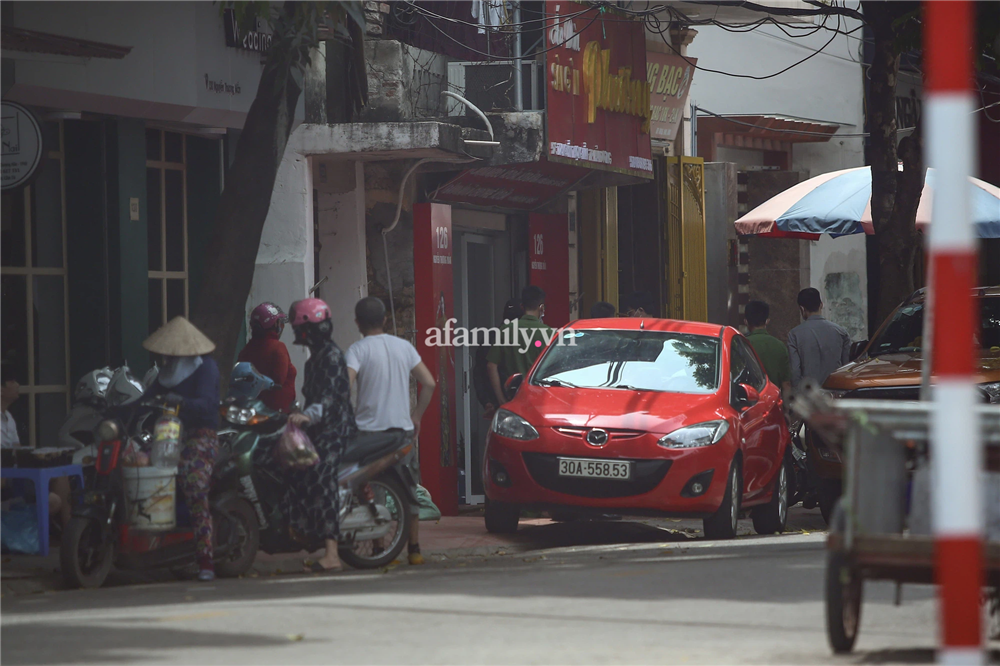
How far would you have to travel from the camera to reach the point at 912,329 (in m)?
14.6

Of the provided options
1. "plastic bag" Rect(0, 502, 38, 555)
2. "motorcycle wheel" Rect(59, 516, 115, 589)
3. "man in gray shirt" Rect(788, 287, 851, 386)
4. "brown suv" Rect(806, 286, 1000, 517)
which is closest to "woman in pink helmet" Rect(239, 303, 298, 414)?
"plastic bag" Rect(0, 502, 38, 555)

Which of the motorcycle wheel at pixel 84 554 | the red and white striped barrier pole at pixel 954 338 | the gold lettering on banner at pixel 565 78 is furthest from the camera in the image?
the gold lettering on banner at pixel 565 78

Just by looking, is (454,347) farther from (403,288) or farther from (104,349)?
(104,349)

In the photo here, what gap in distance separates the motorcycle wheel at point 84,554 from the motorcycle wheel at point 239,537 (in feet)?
2.28

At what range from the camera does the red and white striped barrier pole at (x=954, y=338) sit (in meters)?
3.00

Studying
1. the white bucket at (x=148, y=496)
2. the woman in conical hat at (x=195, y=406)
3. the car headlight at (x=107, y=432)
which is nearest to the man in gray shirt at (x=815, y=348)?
the woman in conical hat at (x=195, y=406)

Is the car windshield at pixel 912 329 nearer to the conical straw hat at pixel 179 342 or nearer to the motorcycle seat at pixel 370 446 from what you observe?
the motorcycle seat at pixel 370 446

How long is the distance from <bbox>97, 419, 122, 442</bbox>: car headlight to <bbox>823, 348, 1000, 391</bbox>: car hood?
21.2 ft

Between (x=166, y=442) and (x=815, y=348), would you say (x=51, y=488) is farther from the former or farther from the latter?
(x=815, y=348)

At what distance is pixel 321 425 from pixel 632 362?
134 inches

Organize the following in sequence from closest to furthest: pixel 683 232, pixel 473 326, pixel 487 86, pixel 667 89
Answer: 1. pixel 487 86
2. pixel 473 326
3. pixel 667 89
4. pixel 683 232

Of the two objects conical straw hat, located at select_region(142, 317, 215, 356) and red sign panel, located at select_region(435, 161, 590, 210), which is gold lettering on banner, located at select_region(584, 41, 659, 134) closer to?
red sign panel, located at select_region(435, 161, 590, 210)

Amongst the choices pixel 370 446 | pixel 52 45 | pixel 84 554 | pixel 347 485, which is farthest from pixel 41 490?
pixel 52 45
